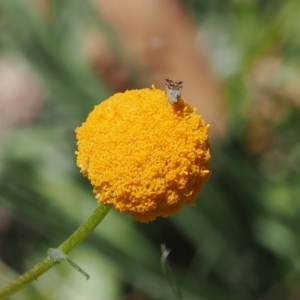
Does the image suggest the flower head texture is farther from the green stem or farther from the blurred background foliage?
the blurred background foliage

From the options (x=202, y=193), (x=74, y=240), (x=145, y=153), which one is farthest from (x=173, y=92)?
(x=202, y=193)

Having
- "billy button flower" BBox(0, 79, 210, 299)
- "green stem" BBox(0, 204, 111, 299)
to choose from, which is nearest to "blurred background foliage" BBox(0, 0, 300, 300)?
"green stem" BBox(0, 204, 111, 299)

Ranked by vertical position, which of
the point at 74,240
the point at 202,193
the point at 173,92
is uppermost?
the point at 202,193

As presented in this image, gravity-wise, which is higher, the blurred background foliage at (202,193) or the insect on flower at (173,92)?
the blurred background foliage at (202,193)

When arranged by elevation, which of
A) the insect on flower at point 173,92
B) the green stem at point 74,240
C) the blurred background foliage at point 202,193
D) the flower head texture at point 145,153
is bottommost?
the green stem at point 74,240

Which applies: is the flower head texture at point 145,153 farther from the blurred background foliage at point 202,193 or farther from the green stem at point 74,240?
the blurred background foliage at point 202,193

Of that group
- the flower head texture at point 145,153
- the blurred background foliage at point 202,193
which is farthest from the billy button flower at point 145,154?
the blurred background foliage at point 202,193

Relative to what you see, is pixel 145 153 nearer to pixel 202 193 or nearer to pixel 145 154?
pixel 145 154
